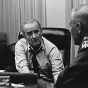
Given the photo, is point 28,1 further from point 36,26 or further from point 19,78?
point 19,78

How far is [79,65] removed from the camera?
1257 millimetres

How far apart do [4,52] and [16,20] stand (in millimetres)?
621

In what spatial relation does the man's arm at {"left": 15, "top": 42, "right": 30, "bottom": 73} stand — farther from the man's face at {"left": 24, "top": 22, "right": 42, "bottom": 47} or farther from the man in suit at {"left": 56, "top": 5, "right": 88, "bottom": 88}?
the man in suit at {"left": 56, "top": 5, "right": 88, "bottom": 88}

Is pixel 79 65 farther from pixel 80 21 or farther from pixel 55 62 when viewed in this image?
pixel 55 62

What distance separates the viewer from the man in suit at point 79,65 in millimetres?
1258

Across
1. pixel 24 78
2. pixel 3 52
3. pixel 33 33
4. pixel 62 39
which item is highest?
pixel 33 33

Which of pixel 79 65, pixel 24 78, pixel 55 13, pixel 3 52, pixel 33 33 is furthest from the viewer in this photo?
pixel 55 13

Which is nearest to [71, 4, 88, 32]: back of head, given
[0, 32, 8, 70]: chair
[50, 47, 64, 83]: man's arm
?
[50, 47, 64, 83]: man's arm

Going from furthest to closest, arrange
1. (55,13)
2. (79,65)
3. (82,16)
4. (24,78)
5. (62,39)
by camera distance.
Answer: (55,13) < (62,39) < (24,78) < (82,16) < (79,65)

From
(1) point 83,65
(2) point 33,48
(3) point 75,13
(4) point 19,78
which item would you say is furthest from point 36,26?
(1) point 83,65

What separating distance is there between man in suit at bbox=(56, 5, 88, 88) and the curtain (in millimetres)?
2148

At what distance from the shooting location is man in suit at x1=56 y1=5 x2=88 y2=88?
1258mm

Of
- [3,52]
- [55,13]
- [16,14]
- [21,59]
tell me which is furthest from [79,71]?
[16,14]

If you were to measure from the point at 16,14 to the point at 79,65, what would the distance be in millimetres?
2586
